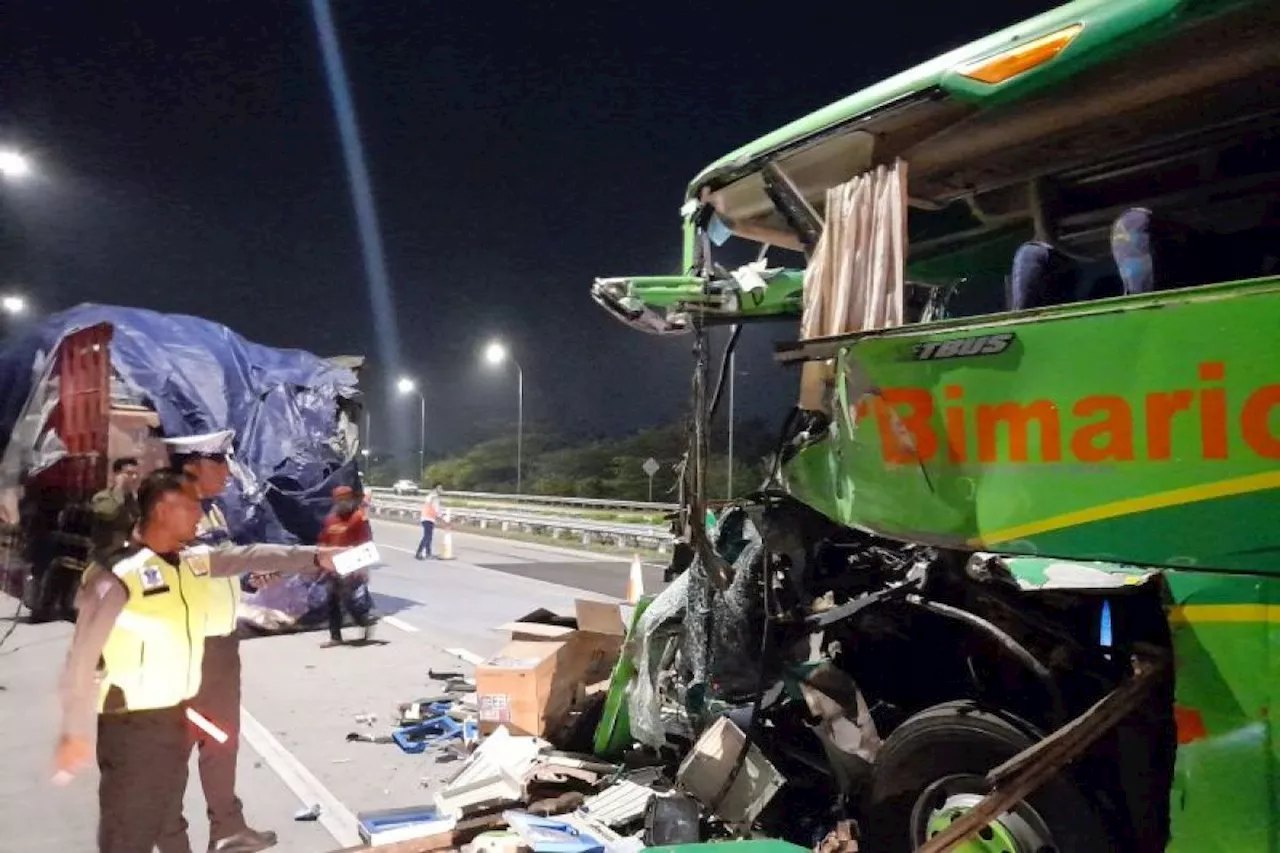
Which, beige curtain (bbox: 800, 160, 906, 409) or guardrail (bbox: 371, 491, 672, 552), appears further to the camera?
guardrail (bbox: 371, 491, 672, 552)

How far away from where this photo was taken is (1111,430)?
2830mm

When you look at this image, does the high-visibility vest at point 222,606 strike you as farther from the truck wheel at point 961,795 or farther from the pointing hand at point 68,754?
the truck wheel at point 961,795

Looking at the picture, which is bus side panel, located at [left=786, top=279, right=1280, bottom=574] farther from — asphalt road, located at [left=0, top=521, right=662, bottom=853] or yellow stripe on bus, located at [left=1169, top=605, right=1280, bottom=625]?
Answer: asphalt road, located at [left=0, top=521, right=662, bottom=853]

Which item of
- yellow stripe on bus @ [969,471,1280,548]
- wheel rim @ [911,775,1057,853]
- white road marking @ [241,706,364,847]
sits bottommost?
white road marking @ [241,706,364,847]

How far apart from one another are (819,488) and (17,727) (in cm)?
662

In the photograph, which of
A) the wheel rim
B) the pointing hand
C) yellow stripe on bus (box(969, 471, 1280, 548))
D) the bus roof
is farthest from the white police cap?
yellow stripe on bus (box(969, 471, 1280, 548))

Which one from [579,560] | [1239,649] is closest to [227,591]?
[1239,649]

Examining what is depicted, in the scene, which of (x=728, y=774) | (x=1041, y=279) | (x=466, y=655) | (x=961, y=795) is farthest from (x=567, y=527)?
(x=1041, y=279)

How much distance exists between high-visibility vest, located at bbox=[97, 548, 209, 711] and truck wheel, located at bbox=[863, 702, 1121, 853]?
117 inches

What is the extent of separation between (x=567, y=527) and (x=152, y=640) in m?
19.9

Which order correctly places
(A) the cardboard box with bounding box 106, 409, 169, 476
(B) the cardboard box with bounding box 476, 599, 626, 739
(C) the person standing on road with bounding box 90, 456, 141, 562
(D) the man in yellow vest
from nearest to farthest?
(D) the man in yellow vest, (B) the cardboard box with bounding box 476, 599, 626, 739, (C) the person standing on road with bounding box 90, 456, 141, 562, (A) the cardboard box with bounding box 106, 409, 169, 476

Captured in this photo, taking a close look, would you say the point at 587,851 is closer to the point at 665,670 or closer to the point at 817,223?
the point at 665,670

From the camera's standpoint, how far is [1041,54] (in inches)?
126

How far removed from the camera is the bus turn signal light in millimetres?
3133
